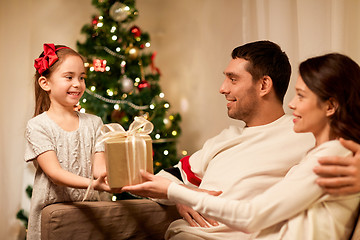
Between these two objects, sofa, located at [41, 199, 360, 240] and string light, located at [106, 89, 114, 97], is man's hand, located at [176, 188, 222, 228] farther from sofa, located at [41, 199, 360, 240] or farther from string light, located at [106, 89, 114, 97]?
string light, located at [106, 89, 114, 97]

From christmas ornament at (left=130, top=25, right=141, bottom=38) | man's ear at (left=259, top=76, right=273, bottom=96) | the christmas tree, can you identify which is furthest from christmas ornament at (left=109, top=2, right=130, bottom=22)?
man's ear at (left=259, top=76, right=273, bottom=96)

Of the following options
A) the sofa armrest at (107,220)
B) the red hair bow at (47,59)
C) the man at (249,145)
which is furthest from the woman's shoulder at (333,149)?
the red hair bow at (47,59)

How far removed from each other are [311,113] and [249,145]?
546 mm

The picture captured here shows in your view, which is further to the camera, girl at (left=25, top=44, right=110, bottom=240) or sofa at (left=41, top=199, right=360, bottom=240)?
girl at (left=25, top=44, right=110, bottom=240)

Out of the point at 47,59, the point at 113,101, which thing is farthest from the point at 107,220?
the point at 113,101

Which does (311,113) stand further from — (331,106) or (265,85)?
(265,85)

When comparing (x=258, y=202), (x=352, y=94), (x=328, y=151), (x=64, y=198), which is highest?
(x=352, y=94)

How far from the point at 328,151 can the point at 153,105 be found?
8.10ft

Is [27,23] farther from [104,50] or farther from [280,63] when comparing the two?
[280,63]

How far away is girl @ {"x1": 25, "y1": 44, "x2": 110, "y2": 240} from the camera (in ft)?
6.50

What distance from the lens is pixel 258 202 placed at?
1410 mm

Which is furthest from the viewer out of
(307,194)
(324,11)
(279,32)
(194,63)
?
(194,63)

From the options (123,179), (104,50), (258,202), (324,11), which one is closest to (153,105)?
(104,50)

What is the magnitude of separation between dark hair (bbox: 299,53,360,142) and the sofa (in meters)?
1.02
